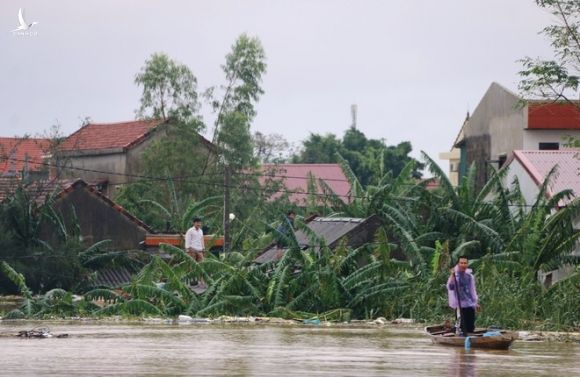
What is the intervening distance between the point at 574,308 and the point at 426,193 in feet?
28.2

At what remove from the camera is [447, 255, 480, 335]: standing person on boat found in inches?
1027

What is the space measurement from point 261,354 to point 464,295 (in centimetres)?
436

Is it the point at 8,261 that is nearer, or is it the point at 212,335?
the point at 212,335

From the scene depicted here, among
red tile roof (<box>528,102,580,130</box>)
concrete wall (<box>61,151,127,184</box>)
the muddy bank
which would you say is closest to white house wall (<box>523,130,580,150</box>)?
red tile roof (<box>528,102,580,130</box>)

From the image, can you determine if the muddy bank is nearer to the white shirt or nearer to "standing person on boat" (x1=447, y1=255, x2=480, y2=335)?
the white shirt

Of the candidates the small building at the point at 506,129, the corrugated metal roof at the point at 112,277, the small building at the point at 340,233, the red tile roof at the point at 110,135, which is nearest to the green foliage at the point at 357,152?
the red tile roof at the point at 110,135

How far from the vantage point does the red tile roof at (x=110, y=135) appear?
2726 inches

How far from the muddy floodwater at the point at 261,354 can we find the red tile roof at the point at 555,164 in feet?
36.8

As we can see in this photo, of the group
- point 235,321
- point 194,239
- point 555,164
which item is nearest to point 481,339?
point 235,321

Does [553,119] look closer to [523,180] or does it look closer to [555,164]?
[523,180]

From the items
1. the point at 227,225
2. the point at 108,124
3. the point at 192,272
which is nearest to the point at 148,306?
the point at 192,272

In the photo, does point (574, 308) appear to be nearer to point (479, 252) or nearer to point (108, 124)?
point (479, 252)

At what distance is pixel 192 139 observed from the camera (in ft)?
213

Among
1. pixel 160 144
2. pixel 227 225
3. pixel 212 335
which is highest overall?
pixel 160 144
